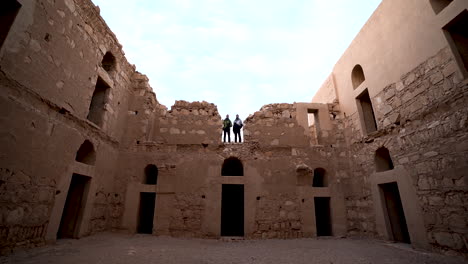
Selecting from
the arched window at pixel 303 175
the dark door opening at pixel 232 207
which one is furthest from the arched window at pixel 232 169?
the arched window at pixel 303 175

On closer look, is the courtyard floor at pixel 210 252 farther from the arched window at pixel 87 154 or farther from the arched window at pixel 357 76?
the arched window at pixel 357 76

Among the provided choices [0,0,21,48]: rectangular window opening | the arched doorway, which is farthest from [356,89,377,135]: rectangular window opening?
[0,0,21,48]: rectangular window opening

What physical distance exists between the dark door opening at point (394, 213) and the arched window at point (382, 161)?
0.54 m

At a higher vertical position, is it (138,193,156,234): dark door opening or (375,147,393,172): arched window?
(375,147,393,172): arched window

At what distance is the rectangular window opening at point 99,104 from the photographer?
25.0ft

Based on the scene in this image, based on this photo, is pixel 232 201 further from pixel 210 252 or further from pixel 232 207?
pixel 210 252

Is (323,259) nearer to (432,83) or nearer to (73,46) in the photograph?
(432,83)

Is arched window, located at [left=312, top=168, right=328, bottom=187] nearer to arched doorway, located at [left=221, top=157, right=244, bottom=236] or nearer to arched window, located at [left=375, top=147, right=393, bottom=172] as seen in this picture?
arched window, located at [left=375, top=147, right=393, bottom=172]

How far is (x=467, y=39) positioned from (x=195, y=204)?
8.96 m

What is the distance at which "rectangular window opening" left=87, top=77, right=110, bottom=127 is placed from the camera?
7.63 m

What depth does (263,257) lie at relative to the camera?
16.4 ft

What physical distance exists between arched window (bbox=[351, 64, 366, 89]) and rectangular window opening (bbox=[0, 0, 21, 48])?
1042 cm

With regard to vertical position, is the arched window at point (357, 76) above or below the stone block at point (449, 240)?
above

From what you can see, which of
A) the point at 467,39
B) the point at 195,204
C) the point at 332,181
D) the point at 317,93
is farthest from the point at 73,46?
the point at 317,93
